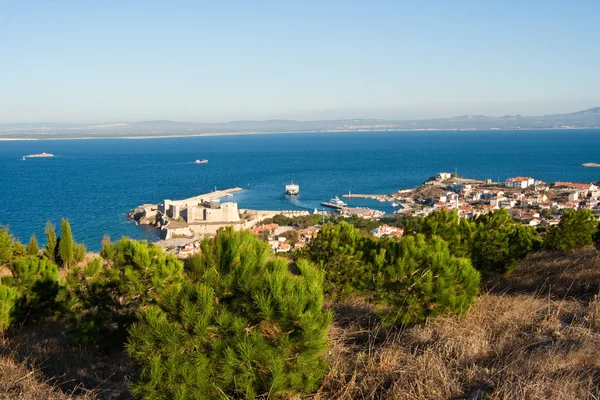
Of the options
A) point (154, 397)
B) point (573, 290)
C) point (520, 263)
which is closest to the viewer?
point (154, 397)

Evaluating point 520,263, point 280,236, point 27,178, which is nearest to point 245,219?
point 280,236

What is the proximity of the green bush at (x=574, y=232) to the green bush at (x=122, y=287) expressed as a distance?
7495 millimetres

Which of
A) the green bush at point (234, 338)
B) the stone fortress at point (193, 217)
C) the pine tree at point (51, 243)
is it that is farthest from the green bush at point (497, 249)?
the stone fortress at point (193, 217)

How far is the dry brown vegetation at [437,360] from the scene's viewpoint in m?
3.28

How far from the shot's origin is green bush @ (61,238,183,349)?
5.02 m

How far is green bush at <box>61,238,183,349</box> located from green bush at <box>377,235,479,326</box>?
1941 millimetres

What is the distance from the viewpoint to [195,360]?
3.19m

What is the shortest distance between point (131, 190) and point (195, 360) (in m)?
53.3

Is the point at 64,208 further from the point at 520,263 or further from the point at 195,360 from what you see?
the point at 195,360

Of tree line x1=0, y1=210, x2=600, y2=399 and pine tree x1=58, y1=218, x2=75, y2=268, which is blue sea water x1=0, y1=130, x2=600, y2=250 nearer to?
pine tree x1=58, y1=218, x2=75, y2=268

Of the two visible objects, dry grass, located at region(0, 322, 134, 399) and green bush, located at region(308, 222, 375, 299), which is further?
green bush, located at region(308, 222, 375, 299)

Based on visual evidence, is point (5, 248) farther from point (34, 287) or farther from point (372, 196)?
point (372, 196)

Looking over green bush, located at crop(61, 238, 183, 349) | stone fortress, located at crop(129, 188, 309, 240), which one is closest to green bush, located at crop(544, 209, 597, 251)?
green bush, located at crop(61, 238, 183, 349)

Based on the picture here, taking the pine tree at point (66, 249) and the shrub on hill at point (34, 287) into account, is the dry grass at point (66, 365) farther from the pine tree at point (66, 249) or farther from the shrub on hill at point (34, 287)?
the pine tree at point (66, 249)
